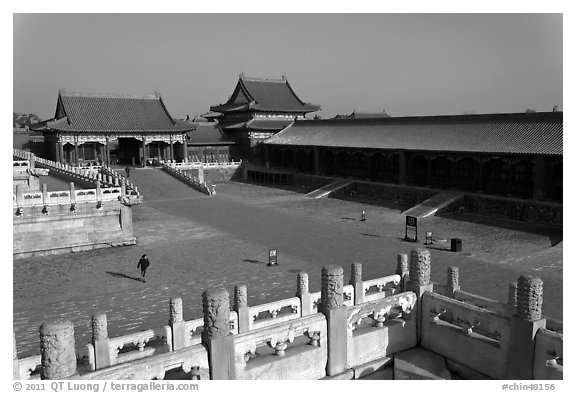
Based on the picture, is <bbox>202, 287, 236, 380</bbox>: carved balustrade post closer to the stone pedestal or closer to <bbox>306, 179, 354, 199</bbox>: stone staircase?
the stone pedestal

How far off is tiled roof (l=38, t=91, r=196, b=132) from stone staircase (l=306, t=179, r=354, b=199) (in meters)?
19.0

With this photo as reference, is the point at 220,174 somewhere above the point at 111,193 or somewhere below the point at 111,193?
below

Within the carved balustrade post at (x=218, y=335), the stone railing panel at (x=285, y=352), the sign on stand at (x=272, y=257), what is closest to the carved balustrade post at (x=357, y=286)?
the stone railing panel at (x=285, y=352)

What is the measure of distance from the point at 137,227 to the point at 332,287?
20.5m

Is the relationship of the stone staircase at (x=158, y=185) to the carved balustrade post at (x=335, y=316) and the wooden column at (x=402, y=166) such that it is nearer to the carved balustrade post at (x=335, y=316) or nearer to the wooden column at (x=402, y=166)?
the wooden column at (x=402, y=166)

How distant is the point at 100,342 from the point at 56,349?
293 cm

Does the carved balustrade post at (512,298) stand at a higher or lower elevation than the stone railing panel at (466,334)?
higher

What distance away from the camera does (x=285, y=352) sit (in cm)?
873

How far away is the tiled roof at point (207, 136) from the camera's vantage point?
55.9 m

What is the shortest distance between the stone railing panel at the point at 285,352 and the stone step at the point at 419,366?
62.1 inches

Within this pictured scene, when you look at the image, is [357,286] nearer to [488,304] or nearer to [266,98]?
[488,304]

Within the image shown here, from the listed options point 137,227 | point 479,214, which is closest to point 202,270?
point 137,227

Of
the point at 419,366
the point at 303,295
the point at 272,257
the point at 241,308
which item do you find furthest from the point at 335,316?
the point at 272,257

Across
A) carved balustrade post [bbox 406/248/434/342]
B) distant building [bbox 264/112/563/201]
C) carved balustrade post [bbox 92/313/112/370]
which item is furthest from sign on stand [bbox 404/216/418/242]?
carved balustrade post [bbox 92/313/112/370]
